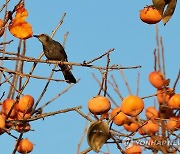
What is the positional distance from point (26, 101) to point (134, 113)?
56 cm

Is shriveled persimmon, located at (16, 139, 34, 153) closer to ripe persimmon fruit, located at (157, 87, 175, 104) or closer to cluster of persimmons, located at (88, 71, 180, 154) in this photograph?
cluster of persimmons, located at (88, 71, 180, 154)

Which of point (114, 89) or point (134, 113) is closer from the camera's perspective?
point (134, 113)

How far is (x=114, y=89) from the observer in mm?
4750

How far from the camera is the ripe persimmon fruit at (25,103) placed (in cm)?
216

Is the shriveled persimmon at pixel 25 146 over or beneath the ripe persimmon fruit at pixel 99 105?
beneath

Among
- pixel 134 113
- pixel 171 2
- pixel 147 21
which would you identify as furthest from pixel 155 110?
pixel 171 2

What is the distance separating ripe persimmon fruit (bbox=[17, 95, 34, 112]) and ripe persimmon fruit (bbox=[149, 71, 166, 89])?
2687mm

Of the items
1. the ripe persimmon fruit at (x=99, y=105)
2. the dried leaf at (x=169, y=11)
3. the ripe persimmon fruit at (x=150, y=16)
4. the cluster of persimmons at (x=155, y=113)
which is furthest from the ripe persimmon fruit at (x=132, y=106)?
the dried leaf at (x=169, y=11)

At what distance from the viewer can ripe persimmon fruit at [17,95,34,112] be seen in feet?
7.09

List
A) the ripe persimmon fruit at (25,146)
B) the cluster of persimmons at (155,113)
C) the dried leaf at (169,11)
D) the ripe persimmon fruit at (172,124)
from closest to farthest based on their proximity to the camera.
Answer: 1. the dried leaf at (169,11)
2. the ripe persimmon fruit at (25,146)
3. the cluster of persimmons at (155,113)
4. the ripe persimmon fruit at (172,124)

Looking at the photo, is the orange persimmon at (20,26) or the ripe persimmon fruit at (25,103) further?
the ripe persimmon fruit at (25,103)

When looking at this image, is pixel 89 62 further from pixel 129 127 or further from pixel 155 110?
pixel 155 110

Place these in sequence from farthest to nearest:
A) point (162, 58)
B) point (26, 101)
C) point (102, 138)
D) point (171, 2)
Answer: point (162, 58) → point (26, 101) → point (102, 138) → point (171, 2)

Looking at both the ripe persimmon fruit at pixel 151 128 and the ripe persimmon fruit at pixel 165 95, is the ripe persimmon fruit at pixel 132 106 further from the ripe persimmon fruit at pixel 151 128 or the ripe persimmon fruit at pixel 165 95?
the ripe persimmon fruit at pixel 151 128
